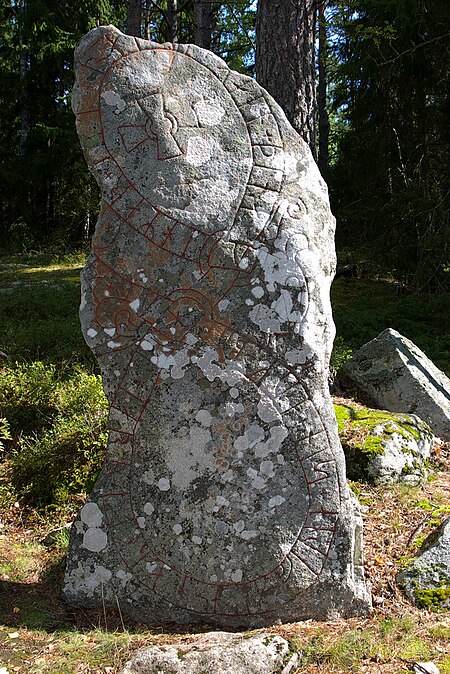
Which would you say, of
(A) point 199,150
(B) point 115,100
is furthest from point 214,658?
(B) point 115,100

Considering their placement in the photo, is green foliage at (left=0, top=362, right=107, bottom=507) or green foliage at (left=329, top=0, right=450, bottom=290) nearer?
green foliage at (left=0, top=362, right=107, bottom=507)

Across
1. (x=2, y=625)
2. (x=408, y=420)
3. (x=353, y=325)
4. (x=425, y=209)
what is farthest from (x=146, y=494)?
(x=425, y=209)

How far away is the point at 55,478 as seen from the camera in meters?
4.65

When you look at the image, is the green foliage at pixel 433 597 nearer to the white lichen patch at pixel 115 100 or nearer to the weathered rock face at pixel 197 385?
the weathered rock face at pixel 197 385

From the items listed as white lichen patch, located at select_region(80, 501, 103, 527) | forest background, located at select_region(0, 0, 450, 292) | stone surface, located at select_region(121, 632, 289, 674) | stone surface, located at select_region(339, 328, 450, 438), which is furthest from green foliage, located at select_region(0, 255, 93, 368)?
Answer: stone surface, located at select_region(121, 632, 289, 674)

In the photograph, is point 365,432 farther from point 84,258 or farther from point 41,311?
point 84,258

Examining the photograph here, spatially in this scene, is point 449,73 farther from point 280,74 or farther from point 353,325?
point 280,74

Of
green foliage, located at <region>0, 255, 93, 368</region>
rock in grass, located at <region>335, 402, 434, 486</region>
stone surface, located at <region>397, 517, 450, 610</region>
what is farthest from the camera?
green foliage, located at <region>0, 255, 93, 368</region>

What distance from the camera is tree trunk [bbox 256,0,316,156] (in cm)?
585

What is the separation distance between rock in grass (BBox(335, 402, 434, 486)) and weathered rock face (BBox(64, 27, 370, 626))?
151cm

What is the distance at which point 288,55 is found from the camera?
5.86 meters

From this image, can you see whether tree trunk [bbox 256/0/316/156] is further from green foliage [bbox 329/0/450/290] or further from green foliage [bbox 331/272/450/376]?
green foliage [bbox 329/0/450/290]

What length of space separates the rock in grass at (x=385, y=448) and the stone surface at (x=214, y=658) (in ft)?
6.57

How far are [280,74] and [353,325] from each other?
406 cm
